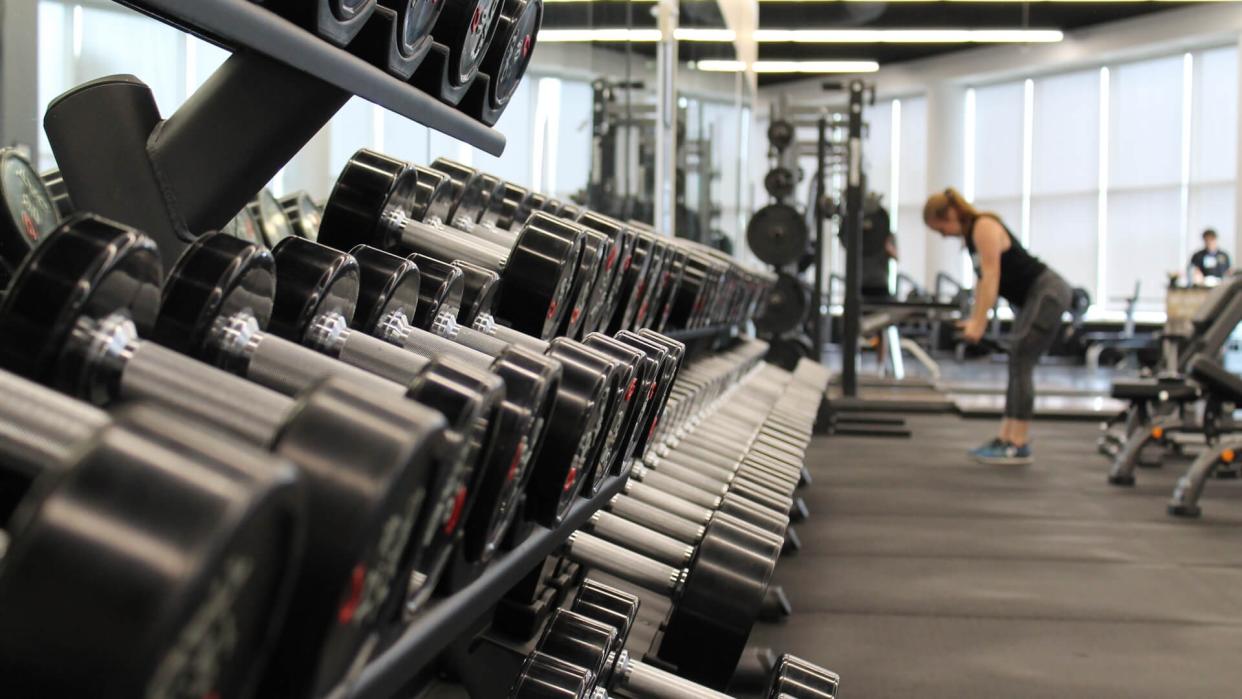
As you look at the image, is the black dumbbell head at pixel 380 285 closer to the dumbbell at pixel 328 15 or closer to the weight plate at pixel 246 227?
the dumbbell at pixel 328 15

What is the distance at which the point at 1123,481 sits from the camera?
5473 mm

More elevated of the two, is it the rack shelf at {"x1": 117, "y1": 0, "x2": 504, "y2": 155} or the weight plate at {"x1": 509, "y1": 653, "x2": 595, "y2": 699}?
the rack shelf at {"x1": 117, "y1": 0, "x2": 504, "y2": 155}

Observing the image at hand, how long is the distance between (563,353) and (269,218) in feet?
2.41

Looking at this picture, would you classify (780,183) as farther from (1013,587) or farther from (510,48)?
(510,48)

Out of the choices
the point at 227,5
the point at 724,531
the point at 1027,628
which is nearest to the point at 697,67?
the point at 1027,628

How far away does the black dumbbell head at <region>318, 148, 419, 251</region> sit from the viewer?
1363 mm

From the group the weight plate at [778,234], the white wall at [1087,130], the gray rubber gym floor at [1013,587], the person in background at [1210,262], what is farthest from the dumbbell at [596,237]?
the white wall at [1087,130]

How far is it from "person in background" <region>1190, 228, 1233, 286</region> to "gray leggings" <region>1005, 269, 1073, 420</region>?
5.95 m

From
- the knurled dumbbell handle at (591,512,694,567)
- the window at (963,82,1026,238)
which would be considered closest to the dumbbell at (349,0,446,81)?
the knurled dumbbell handle at (591,512,694,567)

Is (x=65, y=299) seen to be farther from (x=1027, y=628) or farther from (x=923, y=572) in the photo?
(x=923, y=572)

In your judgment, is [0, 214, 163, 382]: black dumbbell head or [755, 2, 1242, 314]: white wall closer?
[0, 214, 163, 382]: black dumbbell head

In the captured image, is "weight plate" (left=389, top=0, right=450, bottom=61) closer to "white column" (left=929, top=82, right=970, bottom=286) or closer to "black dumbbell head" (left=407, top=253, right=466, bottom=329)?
"black dumbbell head" (left=407, top=253, right=466, bottom=329)

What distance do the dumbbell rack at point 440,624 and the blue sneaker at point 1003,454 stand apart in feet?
17.8

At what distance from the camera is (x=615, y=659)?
5.03 feet
